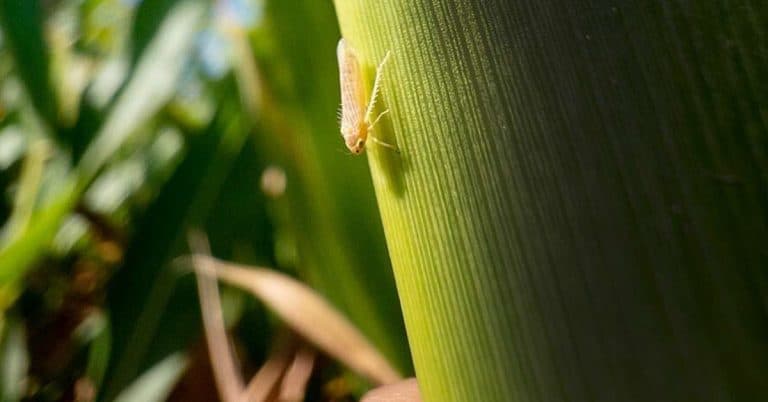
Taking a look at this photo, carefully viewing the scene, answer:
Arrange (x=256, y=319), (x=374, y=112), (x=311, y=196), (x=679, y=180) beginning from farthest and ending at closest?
1. (x=256, y=319)
2. (x=311, y=196)
3. (x=374, y=112)
4. (x=679, y=180)

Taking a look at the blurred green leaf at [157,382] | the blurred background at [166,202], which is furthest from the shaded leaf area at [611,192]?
the blurred green leaf at [157,382]

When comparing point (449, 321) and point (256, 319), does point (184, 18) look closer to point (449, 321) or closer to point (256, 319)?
point (256, 319)

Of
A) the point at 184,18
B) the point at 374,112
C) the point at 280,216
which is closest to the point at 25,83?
the point at 184,18

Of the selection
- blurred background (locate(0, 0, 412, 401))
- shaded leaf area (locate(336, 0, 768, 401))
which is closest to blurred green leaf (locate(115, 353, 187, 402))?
blurred background (locate(0, 0, 412, 401))

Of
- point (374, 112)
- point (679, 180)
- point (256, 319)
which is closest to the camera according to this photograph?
point (679, 180)

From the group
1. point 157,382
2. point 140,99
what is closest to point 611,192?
point 157,382

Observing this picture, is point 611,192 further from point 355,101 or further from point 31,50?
point 31,50

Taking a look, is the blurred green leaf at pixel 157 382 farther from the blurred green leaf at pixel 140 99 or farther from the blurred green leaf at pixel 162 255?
the blurred green leaf at pixel 140 99
